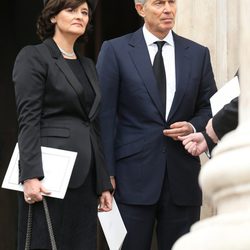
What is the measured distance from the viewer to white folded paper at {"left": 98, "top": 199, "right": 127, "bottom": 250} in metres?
6.10

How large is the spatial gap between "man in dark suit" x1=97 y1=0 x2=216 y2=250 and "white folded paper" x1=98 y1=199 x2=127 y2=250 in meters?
0.17

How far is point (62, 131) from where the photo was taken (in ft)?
18.5

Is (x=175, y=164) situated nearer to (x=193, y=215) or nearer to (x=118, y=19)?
(x=193, y=215)

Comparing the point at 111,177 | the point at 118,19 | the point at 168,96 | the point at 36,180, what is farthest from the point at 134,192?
the point at 118,19

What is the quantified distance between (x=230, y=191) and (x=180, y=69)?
297 centimetres

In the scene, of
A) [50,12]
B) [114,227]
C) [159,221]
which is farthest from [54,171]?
[159,221]

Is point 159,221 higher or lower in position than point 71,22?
lower

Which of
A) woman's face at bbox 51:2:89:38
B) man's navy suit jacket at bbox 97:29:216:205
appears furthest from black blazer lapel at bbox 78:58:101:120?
man's navy suit jacket at bbox 97:29:216:205

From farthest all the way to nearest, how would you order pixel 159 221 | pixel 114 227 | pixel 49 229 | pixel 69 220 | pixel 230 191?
pixel 159 221, pixel 114 227, pixel 69 220, pixel 49 229, pixel 230 191

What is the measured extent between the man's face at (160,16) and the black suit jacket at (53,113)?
98cm

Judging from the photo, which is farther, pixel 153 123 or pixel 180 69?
pixel 180 69

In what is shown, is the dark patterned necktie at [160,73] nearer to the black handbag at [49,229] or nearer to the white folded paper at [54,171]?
the white folded paper at [54,171]

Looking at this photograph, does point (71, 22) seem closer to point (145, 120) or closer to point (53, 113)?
point (53, 113)

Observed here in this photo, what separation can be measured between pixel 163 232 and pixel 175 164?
1.30ft
